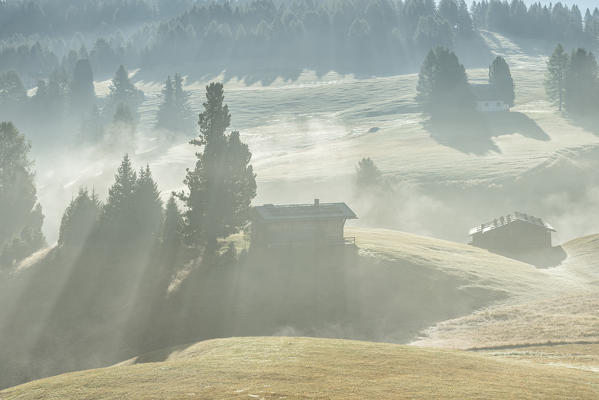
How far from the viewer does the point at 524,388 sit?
22.1 meters

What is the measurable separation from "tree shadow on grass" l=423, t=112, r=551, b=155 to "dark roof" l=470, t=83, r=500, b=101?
5.03 m

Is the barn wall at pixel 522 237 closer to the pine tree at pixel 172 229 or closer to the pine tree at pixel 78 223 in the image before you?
the pine tree at pixel 172 229

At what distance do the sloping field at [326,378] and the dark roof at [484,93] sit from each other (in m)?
131

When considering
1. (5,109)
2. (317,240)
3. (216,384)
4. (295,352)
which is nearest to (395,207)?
(317,240)

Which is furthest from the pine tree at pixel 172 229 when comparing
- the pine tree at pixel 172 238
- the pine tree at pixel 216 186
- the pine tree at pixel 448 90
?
the pine tree at pixel 448 90

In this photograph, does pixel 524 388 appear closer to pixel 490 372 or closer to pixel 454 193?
pixel 490 372

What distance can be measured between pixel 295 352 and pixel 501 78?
143 m

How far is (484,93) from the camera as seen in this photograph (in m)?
152

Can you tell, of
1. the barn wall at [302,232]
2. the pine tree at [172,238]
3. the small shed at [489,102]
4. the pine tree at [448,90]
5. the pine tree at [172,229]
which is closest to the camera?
the pine tree at [172,238]

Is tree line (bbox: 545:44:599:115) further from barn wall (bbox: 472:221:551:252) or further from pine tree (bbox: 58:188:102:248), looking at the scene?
pine tree (bbox: 58:188:102:248)

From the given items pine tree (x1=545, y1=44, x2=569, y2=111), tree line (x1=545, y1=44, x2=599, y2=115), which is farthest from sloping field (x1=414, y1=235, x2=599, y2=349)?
pine tree (x1=545, y1=44, x2=569, y2=111)

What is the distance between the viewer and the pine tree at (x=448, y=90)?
472 feet

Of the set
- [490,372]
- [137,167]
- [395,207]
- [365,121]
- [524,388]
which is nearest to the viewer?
[524,388]

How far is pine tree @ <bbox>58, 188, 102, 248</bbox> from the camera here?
57812 mm
